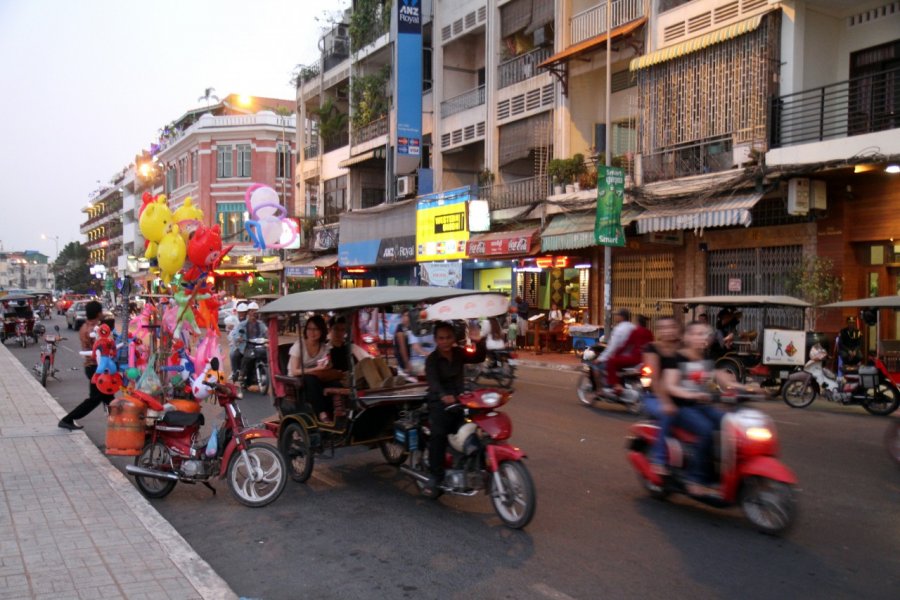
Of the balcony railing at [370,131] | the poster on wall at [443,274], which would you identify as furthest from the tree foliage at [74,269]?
the poster on wall at [443,274]

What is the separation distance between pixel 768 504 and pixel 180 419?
531 centimetres

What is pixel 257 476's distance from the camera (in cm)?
691

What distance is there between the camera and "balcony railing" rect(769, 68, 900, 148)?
52.5ft

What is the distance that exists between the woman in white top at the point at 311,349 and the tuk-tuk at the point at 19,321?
25507mm

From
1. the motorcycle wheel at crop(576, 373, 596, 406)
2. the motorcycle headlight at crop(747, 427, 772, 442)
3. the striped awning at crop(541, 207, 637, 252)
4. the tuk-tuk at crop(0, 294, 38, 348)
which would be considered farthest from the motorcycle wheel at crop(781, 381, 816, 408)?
the tuk-tuk at crop(0, 294, 38, 348)

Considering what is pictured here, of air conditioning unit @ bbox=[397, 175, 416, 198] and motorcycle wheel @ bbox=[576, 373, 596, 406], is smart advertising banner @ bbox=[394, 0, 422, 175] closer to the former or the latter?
air conditioning unit @ bbox=[397, 175, 416, 198]

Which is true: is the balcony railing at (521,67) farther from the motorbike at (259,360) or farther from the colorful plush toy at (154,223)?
the colorful plush toy at (154,223)

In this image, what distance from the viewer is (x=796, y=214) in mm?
16266

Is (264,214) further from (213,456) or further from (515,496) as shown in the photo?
(515,496)

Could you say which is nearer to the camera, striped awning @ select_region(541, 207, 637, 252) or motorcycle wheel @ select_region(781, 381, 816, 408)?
motorcycle wheel @ select_region(781, 381, 816, 408)

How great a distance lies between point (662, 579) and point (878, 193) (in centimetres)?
1407

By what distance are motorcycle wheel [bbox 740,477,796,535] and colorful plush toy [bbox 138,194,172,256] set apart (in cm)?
712

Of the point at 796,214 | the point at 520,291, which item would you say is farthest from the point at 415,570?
the point at 520,291

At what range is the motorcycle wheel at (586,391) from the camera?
1308 cm
